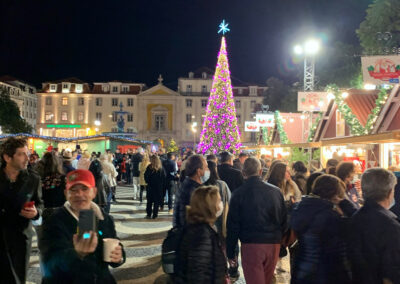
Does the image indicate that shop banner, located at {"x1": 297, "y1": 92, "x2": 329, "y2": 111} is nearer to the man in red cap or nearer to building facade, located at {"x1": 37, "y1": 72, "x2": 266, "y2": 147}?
the man in red cap

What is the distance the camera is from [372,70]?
13031 millimetres

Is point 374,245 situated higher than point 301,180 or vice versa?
point 301,180

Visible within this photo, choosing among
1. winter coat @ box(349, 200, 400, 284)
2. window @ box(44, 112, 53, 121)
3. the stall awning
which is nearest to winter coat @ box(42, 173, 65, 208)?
winter coat @ box(349, 200, 400, 284)

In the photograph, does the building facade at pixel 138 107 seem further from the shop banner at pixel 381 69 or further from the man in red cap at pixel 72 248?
the man in red cap at pixel 72 248

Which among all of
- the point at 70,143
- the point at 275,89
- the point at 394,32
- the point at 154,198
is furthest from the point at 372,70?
the point at 275,89

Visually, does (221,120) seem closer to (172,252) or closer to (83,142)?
(83,142)

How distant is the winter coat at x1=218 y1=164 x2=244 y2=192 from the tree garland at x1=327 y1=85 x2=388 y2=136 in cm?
1140

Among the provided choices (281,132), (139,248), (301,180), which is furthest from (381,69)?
(281,132)

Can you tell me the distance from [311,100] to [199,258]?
17.4m

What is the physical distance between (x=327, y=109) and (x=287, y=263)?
638 inches

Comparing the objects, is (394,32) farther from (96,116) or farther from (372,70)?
(96,116)

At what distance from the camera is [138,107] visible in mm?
75188

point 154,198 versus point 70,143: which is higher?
point 70,143

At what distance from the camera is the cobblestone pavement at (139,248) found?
6.05m
